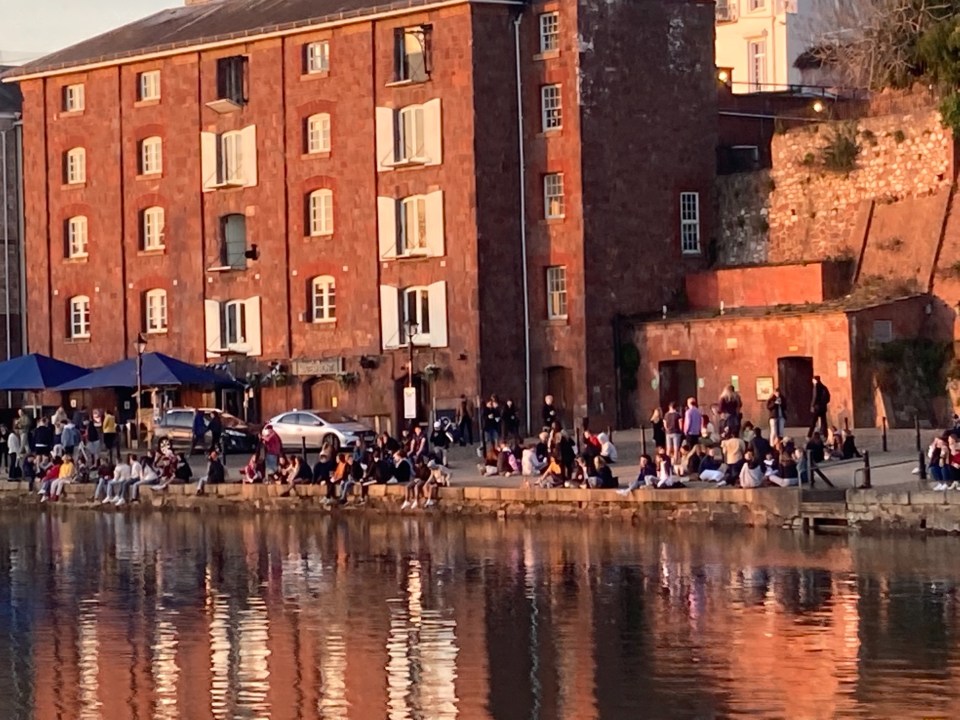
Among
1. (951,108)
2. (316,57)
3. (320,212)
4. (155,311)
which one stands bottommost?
(155,311)

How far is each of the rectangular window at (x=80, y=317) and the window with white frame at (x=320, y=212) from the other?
33.1 ft

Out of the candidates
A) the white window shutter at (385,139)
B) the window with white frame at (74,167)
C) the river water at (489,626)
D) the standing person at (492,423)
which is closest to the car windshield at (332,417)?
the standing person at (492,423)

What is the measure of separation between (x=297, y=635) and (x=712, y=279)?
3746 cm

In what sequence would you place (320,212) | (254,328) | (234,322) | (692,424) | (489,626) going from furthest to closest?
(234,322) → (254,328) → (320,212) → (692,424) → (489,626)

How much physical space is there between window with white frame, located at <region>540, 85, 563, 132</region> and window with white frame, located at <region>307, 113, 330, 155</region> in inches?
285

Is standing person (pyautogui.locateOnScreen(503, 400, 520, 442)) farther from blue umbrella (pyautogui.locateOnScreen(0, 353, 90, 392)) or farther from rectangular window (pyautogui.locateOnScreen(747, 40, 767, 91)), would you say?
rectangular window (pyautogui.locateOnScreen(747, 40, 767, 91))

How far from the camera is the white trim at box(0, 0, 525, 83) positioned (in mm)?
69500

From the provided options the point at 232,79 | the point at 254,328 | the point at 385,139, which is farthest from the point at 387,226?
the point at 232,79

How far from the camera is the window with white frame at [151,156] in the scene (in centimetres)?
7775

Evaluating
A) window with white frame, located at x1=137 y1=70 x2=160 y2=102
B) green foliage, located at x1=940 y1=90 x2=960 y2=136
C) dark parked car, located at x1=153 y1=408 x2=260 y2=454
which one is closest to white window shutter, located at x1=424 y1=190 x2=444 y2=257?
dark parked car, located at x1=153 y1=408 x2=260 y2=454

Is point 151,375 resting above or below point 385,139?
below

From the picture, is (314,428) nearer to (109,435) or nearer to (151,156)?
(109,435)

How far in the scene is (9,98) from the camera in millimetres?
89375

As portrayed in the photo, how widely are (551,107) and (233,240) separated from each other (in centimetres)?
1244
